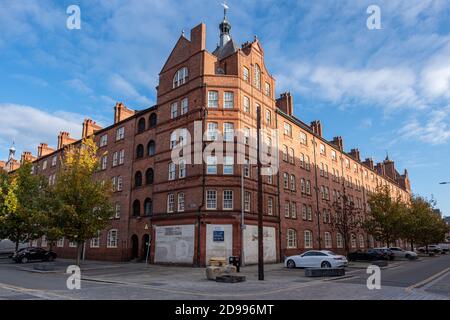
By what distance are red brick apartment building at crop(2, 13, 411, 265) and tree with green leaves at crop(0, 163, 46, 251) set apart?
625 cm

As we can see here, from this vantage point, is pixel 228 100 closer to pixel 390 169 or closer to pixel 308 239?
pixel 308 239

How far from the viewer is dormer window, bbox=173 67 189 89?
33.0m

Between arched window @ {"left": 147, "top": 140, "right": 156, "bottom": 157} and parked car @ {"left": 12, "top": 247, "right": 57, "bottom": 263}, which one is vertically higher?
arched window @ {"left": 147, "top": 140, "right": 156, "bottom": 157}

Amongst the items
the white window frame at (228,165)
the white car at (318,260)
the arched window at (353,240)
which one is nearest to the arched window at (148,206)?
the white window frame at (228,165)

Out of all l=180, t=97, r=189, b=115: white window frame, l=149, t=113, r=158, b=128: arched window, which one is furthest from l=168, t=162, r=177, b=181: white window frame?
l=149, t=113, r=158, b=128: arched window

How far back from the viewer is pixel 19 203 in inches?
1454

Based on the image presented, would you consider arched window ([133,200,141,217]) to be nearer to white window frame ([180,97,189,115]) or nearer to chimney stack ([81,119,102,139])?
white window frame ([180,97,189,115])

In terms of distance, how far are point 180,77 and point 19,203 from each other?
2191 cm

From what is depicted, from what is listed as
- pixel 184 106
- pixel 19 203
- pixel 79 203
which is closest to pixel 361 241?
pixel 184 106

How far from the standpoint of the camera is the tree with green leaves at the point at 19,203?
36.3 meters

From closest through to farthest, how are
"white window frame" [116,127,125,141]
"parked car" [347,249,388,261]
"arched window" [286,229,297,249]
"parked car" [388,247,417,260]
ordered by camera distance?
"parked car" [347,249,388,261], "arched window" [286,229,297,249], "white window frame" [116,127,125,141], "parked car" [388,247,417,260]


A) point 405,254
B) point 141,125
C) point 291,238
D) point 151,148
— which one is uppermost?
point 141,125

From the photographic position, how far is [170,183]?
31.6 metres
